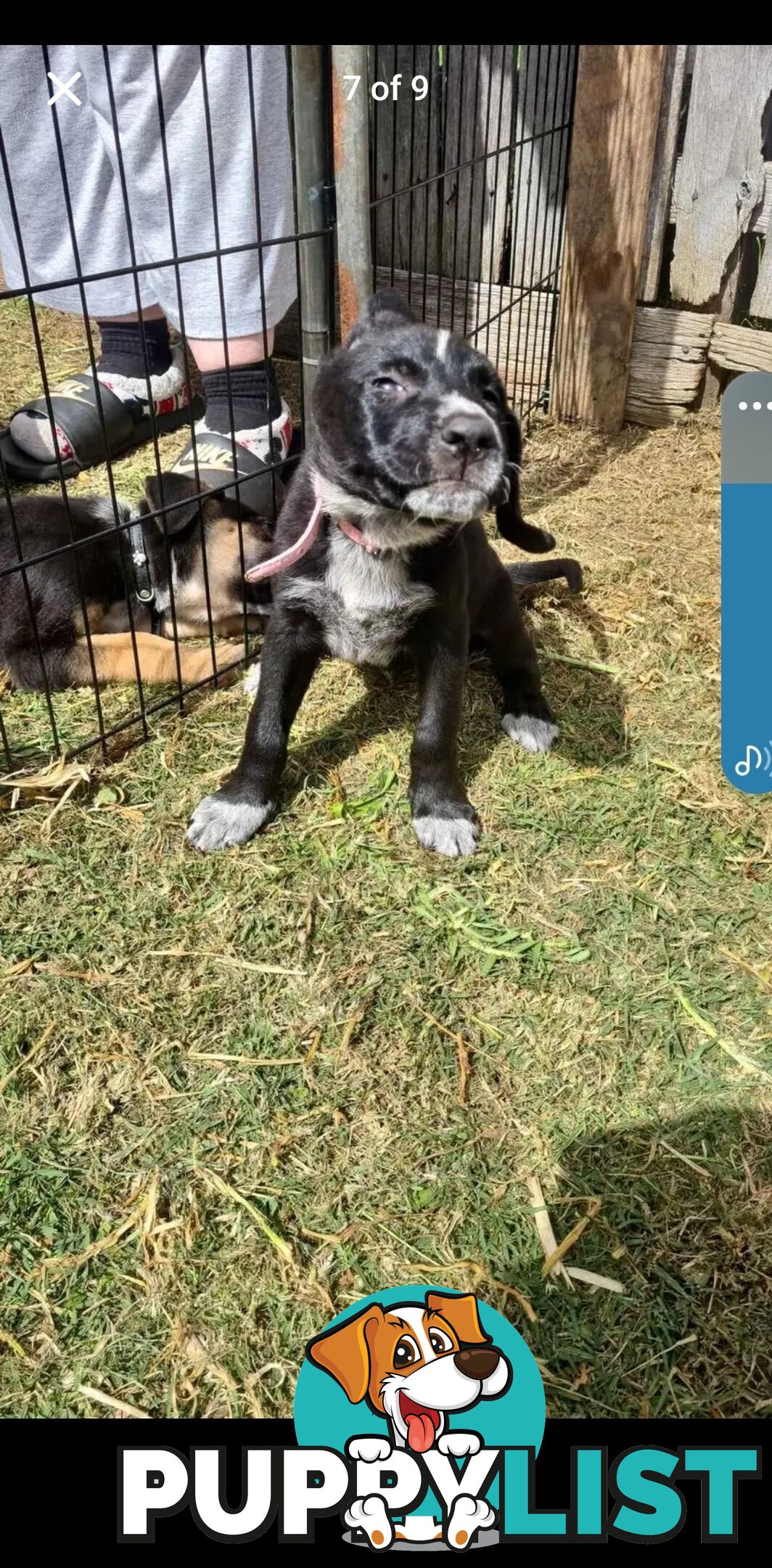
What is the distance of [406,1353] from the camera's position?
1.75 meters

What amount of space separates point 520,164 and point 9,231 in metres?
2.18

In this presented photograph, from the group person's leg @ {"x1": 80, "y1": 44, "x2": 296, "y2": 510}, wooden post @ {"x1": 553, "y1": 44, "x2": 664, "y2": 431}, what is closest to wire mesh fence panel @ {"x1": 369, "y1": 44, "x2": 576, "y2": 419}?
wooden post @ {"x1": 553, "y1": 44, "x2": 664, "y2": 431}

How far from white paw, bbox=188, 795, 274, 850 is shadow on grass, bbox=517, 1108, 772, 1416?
1180 mm

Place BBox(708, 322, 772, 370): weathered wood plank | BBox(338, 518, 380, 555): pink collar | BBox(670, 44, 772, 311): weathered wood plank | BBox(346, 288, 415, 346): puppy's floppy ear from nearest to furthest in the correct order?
BBox(346, 288, 415, 346): puppy's floppy ear, BBox(338, 518, 380, 555): pink collar, BBox(670, 44, 772, 311): weathered wood plank, BBox(708, 322, 772, 370): weathered wood plank

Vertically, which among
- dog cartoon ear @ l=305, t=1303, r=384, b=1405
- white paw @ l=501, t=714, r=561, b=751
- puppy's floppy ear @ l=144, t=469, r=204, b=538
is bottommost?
dog cartoon ear @ l=305, t=1303, r=384, b=1405

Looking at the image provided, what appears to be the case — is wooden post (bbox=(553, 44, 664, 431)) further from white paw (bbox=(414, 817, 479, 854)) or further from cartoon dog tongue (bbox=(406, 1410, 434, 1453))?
cartoon dog tongue (bbox=(406, 1410, 434, 1453))

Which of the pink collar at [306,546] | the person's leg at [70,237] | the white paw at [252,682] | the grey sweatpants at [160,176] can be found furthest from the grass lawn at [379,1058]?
the person's leg at [70,237]

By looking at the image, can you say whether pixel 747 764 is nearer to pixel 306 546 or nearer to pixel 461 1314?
pixel 306 546

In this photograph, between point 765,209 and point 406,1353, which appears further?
point 765,209

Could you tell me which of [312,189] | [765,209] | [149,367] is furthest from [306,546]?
[765,209]

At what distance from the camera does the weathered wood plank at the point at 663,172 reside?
181 inches

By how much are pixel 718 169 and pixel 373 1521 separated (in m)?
4.99

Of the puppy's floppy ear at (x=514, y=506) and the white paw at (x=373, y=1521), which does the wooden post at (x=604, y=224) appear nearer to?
the puppy's floppy ear at (x=514, y=506)

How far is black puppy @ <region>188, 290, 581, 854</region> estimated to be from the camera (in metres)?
2.21
